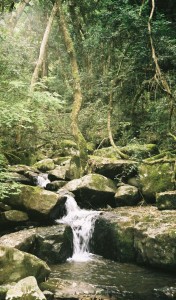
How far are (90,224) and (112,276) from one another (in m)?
2.30

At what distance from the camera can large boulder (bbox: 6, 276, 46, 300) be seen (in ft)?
16.5

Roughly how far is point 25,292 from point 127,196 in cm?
555

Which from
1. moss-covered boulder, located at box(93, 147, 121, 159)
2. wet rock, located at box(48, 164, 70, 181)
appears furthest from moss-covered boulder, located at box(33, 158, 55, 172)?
moss-covered boulder, located at box(93, 147, 121, 159)

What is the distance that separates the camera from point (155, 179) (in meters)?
9.89

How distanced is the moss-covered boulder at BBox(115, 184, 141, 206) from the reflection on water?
2508 mm

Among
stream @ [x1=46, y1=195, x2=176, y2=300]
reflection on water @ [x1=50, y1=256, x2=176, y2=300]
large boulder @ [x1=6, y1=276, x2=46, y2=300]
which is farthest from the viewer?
reflection on water @ [x1=50, y1=256, x2=176, y2=300]

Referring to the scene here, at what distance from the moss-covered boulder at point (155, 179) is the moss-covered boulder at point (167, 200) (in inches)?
35.4

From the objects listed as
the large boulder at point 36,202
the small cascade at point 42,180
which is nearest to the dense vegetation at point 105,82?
the large boulder at point 36,202

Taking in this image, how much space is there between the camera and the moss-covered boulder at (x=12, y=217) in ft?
28.5

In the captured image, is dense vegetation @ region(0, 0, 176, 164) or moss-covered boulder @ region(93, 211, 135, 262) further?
dense vegetation @ region(0, 0, 176, 164)

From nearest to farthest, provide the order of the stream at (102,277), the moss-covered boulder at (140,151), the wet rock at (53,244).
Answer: the stream at (102,277) < the wet rock at (53,244) < the moss-covered boulder at (140,151)

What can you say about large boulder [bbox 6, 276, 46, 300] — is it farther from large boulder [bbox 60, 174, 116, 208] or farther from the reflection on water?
large boulder [bbox 60, 174, 116, 208]

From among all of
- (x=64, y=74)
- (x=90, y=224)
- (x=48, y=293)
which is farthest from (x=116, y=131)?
(x=48, y=293)

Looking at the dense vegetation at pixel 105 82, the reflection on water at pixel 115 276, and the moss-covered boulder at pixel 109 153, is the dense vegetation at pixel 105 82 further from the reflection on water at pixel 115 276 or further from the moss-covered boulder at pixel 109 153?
the reflection on water at pixel 115 276
